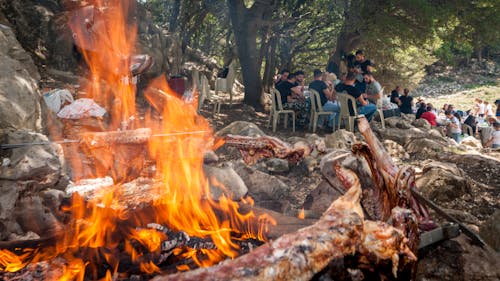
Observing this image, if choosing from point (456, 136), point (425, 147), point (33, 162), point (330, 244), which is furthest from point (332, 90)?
point (330, 244)

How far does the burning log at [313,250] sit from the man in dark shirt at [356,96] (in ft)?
27.8

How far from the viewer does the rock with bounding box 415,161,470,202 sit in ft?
16.6

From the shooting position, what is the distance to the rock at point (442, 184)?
16.6 ft

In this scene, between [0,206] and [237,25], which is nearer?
[0,206]

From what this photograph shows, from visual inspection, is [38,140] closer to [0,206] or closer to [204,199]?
[0,206]

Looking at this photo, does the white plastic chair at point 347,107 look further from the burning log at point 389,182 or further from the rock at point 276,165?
the burning log at point 389,182

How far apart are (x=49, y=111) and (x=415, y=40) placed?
1313 cm

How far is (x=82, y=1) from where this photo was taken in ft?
33.9

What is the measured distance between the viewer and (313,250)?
198cm

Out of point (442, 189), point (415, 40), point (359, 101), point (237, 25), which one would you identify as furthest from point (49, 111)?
point (415, 40)

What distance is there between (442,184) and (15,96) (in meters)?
6.12

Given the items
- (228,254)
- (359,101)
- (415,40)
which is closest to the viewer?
(228,254)

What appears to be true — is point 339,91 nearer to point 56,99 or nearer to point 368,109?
point 368,109

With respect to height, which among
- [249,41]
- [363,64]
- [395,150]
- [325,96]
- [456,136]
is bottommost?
[456,136]
